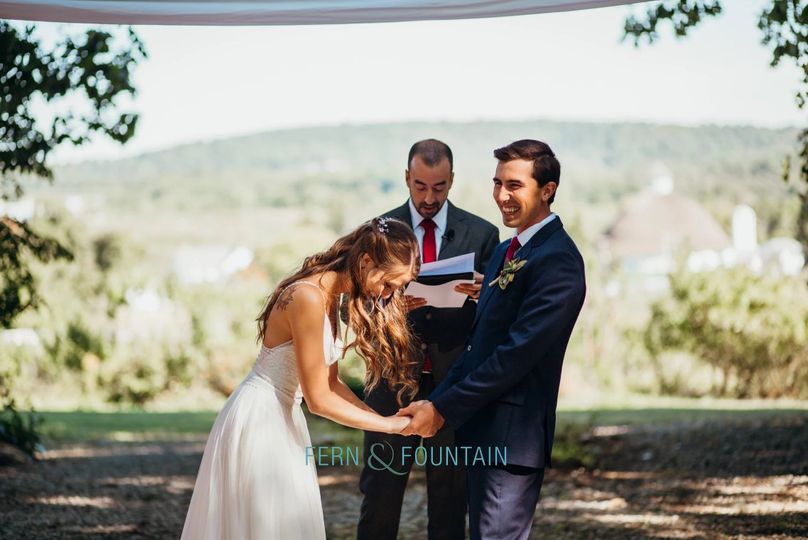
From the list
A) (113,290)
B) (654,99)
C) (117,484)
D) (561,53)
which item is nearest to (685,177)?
(654,99)

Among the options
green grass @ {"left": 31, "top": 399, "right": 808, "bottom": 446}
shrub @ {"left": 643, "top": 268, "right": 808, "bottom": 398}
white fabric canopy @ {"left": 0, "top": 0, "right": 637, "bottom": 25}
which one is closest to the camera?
white fabric canopy @ {"left": 0, "top": 0, "right": 637, "bottom": 25}

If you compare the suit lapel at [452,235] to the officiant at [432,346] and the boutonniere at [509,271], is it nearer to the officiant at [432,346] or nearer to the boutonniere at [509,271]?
the officiant at [432,346]

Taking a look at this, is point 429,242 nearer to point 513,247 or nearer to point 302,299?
point 513,247

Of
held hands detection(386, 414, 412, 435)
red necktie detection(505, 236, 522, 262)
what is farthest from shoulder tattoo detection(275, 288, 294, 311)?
red necktie detection(505, 236, 522, 262)

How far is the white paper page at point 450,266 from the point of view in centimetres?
437

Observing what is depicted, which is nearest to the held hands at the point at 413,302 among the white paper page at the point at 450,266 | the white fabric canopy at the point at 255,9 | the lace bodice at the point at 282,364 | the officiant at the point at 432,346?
the officiant at the point at 432,346

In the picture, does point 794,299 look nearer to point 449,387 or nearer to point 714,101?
point 449,387

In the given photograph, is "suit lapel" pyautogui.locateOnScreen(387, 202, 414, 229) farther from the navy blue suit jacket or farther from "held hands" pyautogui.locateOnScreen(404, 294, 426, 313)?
the navy blue suit jacket

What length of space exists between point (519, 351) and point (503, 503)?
549 mm

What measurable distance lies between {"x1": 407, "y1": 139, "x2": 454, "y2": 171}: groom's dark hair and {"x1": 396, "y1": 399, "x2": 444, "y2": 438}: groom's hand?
1158 mm

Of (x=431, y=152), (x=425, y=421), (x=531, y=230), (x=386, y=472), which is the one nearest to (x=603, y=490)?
(x=386, y=472)

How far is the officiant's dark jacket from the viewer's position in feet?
15.0

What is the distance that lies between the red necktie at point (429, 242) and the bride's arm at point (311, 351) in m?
1.11

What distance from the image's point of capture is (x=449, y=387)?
393 cm
